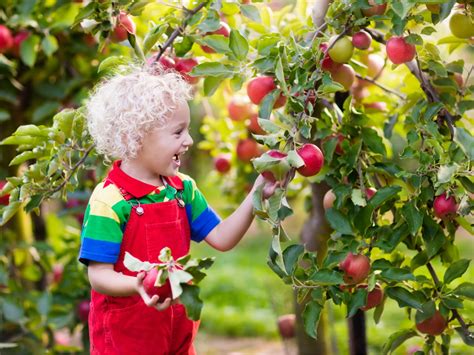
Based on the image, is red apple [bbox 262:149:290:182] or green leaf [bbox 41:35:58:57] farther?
green leaf [bbox 41:35:58:57]

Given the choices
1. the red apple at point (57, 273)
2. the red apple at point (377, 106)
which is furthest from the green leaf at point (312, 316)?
the red apple at point (57, 273)

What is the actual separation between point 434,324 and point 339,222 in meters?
0.31

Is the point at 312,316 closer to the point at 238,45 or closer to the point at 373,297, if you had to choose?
the point at 373,297

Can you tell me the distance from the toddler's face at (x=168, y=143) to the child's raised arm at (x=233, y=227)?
6.2 inches

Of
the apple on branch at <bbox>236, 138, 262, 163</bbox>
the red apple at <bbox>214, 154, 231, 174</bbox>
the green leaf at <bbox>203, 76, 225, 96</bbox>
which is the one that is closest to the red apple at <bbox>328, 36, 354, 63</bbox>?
the green leaf at <bbox>203, 76, 225, 96</bbox>

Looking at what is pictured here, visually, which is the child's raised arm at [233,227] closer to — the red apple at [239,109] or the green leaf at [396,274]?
the green leaf at [396,274]

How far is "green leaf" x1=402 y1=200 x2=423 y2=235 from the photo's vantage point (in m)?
1.63

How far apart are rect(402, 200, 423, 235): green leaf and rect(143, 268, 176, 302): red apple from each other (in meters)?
0.54

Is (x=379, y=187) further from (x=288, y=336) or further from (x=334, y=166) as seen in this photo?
(x=288, y=336)

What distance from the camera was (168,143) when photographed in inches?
61.3

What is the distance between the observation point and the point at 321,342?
2434 millimetres

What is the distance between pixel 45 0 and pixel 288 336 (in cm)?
126

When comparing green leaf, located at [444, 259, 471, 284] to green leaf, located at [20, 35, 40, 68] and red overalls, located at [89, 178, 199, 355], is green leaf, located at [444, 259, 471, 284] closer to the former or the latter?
red overalls, located at [89, 178, 199, 355]

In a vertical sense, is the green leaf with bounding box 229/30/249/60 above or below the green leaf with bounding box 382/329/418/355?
above
